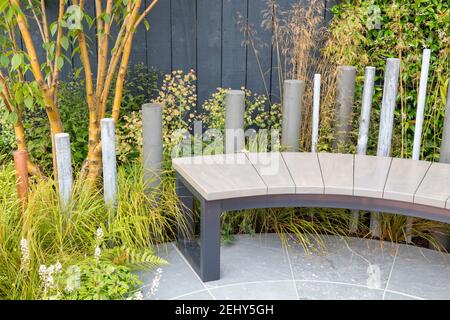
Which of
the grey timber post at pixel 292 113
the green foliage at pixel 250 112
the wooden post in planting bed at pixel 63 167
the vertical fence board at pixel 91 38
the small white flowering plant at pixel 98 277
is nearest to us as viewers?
the small white flowering plant at pixel 98 277

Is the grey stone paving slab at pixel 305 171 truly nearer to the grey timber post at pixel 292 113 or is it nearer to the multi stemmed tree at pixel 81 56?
the grey timber post at pixel 292 113

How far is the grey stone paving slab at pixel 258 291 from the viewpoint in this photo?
10.5 feet

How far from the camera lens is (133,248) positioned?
11.2ft

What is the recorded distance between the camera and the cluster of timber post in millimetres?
3475

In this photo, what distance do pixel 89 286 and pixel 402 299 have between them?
5.51ft

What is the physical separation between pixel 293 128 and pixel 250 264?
3.60 feet

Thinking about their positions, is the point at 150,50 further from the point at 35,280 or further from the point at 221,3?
the point at 35,280

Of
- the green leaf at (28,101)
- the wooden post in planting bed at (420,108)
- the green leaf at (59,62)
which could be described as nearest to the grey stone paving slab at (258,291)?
the wooden post in planting bed at (420,108)

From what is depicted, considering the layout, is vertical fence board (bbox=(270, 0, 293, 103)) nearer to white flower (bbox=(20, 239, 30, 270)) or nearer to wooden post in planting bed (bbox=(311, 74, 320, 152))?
wooden post in planting bed (bbox=(311, 74, 320, 152))

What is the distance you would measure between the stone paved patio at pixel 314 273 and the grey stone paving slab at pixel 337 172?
20.8 inches

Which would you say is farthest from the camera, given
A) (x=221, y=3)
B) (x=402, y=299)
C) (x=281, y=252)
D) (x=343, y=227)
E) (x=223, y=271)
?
(x=221, y=3)

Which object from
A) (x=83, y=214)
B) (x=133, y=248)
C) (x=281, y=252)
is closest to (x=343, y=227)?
(x=281, y=252)

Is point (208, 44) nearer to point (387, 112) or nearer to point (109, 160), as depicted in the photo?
point (387, 112)

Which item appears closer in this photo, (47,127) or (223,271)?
(223,271)
